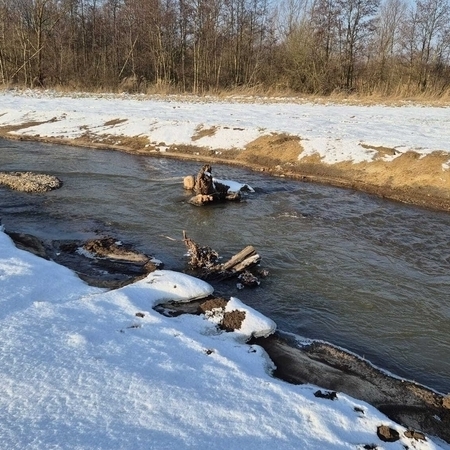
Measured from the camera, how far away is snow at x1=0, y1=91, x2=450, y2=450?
117 inches

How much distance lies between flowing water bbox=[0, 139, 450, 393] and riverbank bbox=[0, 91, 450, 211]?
102 cm

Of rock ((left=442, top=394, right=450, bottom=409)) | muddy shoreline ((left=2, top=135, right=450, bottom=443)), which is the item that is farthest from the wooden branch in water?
rock ((left=442, top=394, right=450, bottom=409))

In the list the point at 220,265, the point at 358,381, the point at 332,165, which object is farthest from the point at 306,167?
the point at 358,381

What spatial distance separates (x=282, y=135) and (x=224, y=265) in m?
9.28

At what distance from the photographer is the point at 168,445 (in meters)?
2.86

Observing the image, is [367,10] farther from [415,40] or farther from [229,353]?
[229,353]

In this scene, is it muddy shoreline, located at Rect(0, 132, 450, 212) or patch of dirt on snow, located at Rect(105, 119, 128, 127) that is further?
patch of dirt on snow, located at Rect(105, 119, 128, 127)

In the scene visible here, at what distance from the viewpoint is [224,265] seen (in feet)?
21.9

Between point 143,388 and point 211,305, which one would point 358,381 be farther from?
point 143,388

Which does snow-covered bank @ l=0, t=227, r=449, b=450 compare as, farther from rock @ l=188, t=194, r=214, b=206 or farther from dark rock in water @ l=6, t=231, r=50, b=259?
rock @ l=188, t=194, r=214, b=206

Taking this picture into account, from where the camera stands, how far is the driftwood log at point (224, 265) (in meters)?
6.52

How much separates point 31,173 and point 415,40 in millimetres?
32198

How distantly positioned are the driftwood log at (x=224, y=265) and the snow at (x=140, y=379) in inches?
37.7

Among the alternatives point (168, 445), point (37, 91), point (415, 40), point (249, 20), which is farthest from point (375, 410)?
point (249, 20)
